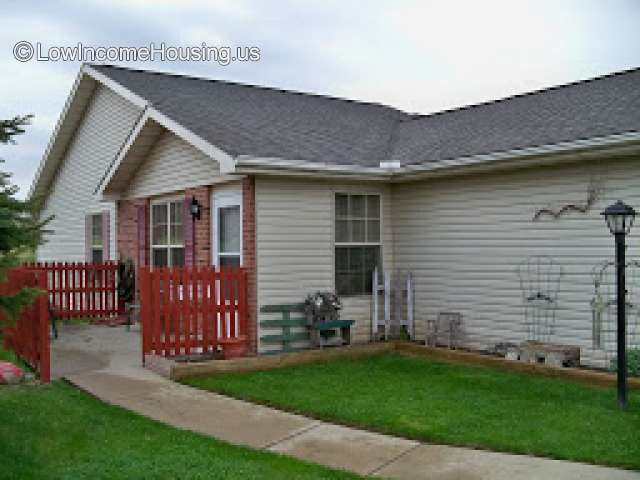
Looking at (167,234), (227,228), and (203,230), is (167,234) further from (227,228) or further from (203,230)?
(227,228)

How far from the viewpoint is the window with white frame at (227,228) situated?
956cm

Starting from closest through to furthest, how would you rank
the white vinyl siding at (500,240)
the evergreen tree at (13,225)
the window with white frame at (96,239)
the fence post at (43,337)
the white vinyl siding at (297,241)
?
1. the evergreen tree at (13,225)
2. the fence post at (43,337)
3. the white vinyl siding at (500,240)
4. the white vinyl siding at (297,241)
5. the window with white frame at (96,239)

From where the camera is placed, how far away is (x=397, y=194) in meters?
10.8

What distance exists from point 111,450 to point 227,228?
209 inches

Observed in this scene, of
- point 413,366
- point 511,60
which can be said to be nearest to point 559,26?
point 511,60

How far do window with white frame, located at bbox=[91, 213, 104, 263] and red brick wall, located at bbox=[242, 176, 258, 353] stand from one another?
7.60 metres

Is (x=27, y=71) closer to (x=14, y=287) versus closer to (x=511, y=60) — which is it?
(x=14, y=287)

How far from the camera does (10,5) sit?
8195 millimetres

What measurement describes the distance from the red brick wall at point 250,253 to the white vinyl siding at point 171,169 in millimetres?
1043

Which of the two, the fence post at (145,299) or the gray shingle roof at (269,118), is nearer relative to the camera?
the fence post at (145,299)

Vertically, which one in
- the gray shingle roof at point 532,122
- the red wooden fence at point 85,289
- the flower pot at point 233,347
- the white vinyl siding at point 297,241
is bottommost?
the flower pot at point 233,347

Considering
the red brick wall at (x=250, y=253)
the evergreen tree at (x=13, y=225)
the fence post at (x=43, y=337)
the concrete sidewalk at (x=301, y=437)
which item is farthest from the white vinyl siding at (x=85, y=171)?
the evergreen tree at (x=13, y=225)

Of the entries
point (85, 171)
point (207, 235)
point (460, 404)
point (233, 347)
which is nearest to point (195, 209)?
point (207, 235)

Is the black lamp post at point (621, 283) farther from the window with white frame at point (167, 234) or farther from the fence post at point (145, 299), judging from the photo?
the window with white frame at point (167, 234)
